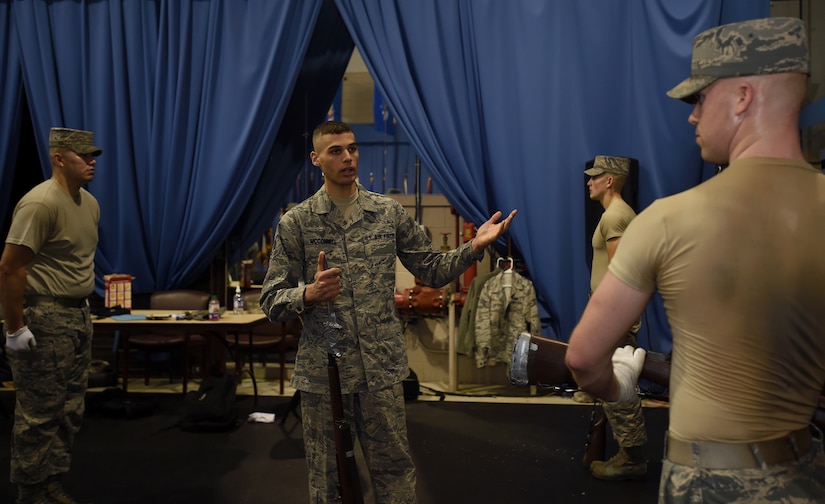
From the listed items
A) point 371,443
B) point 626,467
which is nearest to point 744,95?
point 371,443

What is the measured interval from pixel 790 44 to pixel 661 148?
3.97 metres

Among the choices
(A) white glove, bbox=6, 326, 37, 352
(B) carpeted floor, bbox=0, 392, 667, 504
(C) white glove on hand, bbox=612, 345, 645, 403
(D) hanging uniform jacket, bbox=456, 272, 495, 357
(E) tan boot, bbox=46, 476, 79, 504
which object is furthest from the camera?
(D) hanging uniform jacket, bbox=456, 272, 495, 357

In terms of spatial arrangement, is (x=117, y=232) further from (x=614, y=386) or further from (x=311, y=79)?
(x=614, y=386)

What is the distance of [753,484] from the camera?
1211 millimetres

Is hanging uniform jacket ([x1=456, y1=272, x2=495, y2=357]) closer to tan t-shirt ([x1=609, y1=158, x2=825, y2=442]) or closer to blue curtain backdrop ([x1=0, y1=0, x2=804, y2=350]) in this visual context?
blue curtain backdrop ([x1=0, y1=0, x2=804, y2=350])

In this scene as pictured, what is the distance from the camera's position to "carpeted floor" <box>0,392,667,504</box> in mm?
3496

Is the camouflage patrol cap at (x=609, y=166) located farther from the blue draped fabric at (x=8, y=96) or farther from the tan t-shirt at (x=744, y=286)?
the blue draped fabric at (x=8, y=96)

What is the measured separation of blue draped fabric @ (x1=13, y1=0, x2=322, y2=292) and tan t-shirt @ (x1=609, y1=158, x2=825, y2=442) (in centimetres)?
456

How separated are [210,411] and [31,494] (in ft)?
5.00

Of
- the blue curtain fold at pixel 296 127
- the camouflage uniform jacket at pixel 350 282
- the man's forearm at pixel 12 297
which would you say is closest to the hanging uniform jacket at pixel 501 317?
the blue curtain fold at pixel 296 127

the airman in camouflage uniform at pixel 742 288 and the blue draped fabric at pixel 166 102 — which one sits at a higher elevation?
the blue draped fabric at pixel 166 102

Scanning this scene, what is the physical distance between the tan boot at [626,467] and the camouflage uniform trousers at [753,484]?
2.50m

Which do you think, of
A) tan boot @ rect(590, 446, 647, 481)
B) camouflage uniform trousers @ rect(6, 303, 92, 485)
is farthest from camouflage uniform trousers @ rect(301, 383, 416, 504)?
tan boot @ rect(590, 446, 647, 481)

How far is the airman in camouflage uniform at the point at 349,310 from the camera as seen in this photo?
246 centimetres
